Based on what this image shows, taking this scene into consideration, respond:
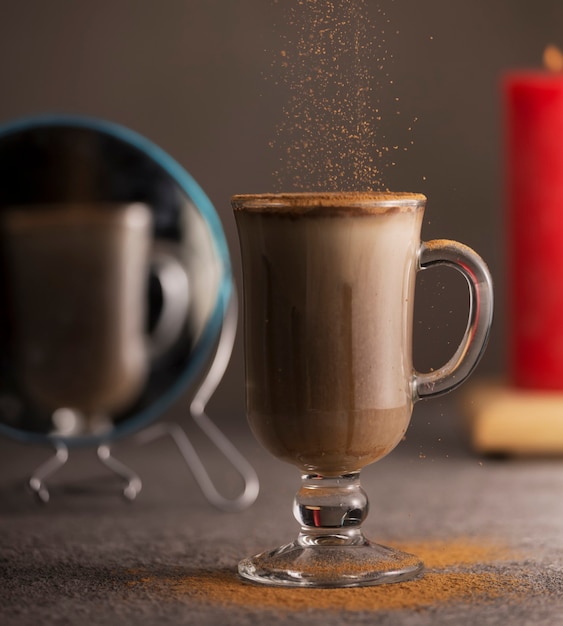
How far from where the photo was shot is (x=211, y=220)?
1366 mm

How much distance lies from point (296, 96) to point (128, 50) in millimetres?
1006

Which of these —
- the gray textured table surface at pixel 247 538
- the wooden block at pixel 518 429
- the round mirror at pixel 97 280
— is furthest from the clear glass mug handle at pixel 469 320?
the wooden block at pixel 518 429

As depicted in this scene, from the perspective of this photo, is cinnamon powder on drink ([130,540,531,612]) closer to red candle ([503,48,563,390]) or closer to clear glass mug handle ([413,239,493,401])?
clear glass mug handle ([413,239,493,401])

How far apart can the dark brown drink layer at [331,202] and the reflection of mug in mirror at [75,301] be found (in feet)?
1.46

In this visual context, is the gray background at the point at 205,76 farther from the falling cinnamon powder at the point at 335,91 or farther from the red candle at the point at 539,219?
the falling cinnamon powder at the point at 335,91

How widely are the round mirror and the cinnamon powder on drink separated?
422 millimetres

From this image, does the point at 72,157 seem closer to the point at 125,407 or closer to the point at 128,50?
the point at 125,407

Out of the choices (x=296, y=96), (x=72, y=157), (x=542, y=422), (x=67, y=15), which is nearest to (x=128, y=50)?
(x=67, y=15)

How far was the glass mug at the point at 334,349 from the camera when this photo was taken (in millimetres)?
870

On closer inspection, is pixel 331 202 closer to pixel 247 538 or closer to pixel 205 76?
pixel 247 538

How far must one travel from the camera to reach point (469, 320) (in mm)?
933

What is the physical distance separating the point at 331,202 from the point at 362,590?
10.7 inches

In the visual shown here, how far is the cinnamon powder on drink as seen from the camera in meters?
0.84

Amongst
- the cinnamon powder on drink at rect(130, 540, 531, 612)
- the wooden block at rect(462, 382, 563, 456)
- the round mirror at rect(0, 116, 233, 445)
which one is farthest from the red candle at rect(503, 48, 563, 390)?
the cinnamon powder on drink at rect(130, 540, 531, 612)
